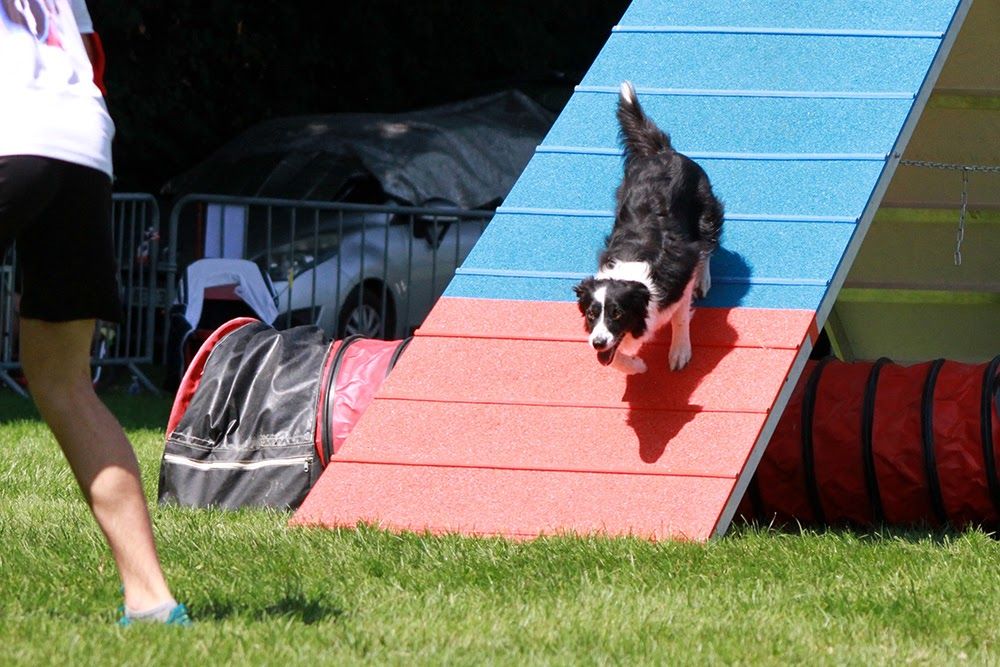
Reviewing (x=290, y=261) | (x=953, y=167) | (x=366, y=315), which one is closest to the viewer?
(x=953, y=167)

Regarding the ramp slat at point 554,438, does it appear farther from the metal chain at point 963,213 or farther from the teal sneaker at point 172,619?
the metal chain at point 963,213

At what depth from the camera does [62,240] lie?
10.3 feet

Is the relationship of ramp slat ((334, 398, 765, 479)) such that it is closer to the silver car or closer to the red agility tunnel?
the red agility tunnel

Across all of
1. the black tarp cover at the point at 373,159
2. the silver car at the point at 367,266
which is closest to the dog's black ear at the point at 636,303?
the silver car at the point at 367,266

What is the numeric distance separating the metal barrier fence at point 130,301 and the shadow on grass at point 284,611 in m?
7.31

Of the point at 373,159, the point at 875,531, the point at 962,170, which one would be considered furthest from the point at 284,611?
the point at 373,159

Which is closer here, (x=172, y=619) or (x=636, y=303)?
(x=172, y=619)

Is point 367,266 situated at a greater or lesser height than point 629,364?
lesser

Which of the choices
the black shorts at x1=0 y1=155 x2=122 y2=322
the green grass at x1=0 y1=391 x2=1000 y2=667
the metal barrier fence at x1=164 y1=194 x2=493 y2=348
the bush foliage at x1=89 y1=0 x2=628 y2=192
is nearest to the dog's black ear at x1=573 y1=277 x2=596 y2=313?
the green grass at x1=0 y1=391 x2=1000 y2=667

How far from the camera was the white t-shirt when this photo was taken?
304 centimetres

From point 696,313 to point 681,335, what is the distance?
0.85 ft

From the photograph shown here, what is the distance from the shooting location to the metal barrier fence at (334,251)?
35.1ft

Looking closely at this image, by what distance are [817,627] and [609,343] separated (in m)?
1.32

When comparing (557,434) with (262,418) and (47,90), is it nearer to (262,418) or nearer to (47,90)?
(262,418)
